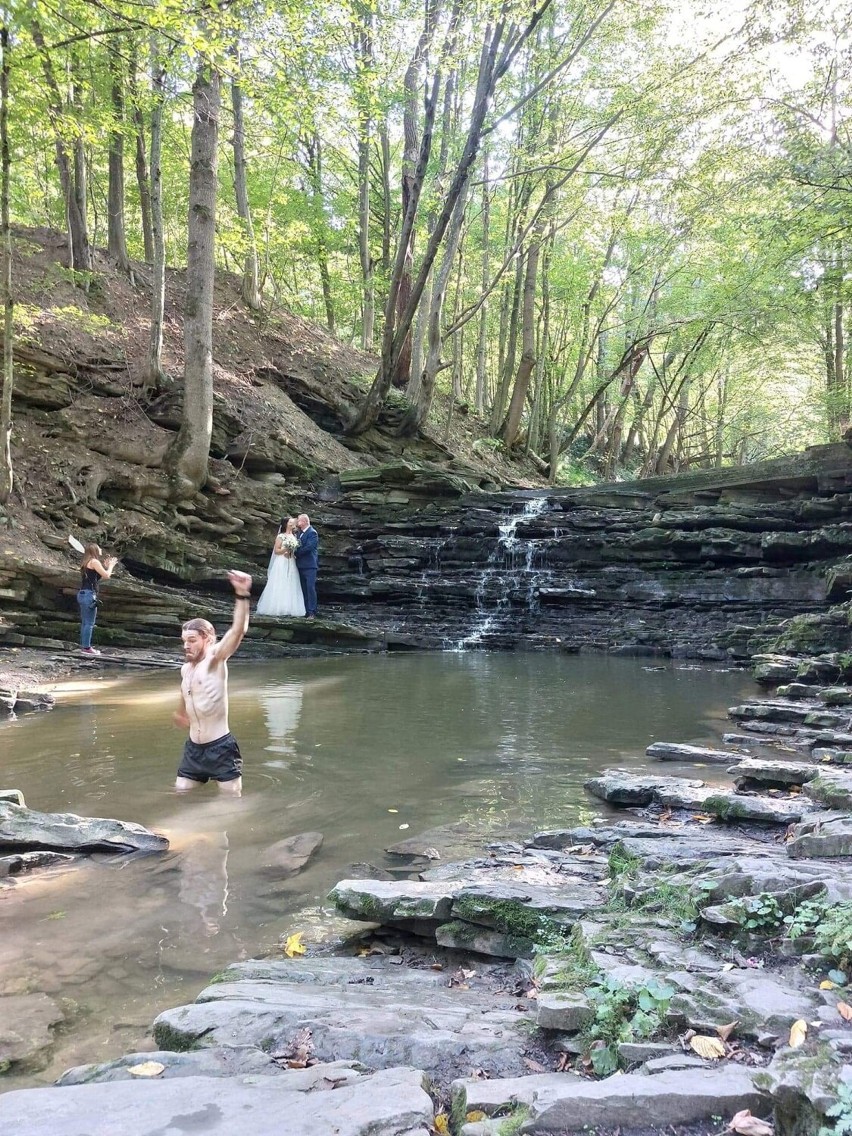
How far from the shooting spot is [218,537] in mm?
17141

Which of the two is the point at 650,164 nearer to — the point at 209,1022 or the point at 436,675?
A: the point at 436,675

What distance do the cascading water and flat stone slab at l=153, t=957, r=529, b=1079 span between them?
48.3 feet

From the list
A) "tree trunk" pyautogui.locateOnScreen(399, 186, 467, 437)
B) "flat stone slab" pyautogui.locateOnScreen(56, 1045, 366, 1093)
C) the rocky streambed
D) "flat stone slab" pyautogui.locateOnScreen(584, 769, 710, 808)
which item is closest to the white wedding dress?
"tree trunk" pyautogui.locateOnScreen(399, 186, 467, 437)

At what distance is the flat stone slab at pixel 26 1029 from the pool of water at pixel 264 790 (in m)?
0.06

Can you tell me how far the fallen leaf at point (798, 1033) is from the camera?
6.59ft

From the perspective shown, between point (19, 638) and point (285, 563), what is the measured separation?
5.26 meters

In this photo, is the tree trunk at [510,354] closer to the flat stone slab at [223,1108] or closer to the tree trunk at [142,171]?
the tree trunk at [142,171]

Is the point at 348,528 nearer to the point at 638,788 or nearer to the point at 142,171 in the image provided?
the point at 142,171

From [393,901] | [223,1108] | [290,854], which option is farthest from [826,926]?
[290,854]

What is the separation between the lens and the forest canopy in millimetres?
13414

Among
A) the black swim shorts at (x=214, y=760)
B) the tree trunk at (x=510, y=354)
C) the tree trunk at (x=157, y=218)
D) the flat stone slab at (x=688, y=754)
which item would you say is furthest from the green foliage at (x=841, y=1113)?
the tree trunk at (x=510, y=354)

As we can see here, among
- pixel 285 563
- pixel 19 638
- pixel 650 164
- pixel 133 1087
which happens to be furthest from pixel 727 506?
pixel 133 1087

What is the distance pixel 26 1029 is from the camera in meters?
2.90

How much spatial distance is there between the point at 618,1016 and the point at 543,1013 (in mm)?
238
